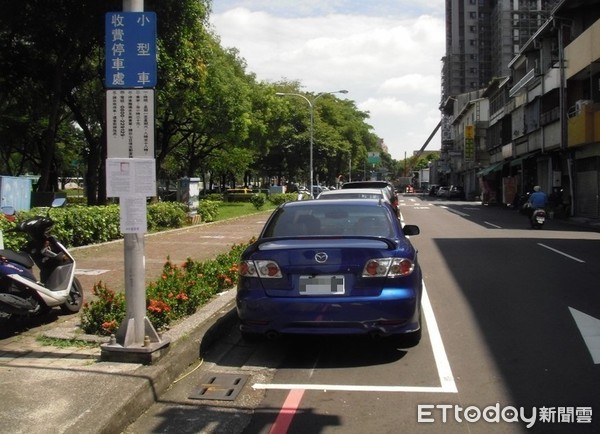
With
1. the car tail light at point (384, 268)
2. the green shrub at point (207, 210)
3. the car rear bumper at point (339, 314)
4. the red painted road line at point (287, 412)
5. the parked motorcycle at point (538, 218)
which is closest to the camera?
the red painted road line at point (287, 412)

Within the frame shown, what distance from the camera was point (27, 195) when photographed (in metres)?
16.5

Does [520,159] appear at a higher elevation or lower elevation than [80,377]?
higher

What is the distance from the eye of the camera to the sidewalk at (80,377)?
4.04 metres

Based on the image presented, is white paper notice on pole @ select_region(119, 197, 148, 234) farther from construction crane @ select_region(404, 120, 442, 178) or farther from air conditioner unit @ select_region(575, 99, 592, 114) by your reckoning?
construction crane @ select_region(404, 120, 442, 178)

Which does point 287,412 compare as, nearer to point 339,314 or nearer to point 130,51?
point 339,314

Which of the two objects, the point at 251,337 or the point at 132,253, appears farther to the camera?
the point at 251,337

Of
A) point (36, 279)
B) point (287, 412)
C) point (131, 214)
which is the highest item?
point (131, 214)

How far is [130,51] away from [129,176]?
108 centimetres

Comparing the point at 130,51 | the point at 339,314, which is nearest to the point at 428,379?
the point at 339,314

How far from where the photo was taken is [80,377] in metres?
4.84

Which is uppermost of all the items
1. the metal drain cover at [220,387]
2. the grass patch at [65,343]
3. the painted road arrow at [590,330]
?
the grass patch at [65,343]

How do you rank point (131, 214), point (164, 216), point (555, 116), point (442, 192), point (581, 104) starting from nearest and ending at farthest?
point (131, 214) < point (164, 216) < point (581, 104) < point (555, 116) < point (442, 192)

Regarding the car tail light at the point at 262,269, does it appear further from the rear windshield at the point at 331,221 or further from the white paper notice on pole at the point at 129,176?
the white paper notice on pole at the point at 129,176

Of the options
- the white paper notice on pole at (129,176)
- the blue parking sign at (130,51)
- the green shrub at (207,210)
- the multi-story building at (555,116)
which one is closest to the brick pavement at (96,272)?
the green shrub at (207,210)
